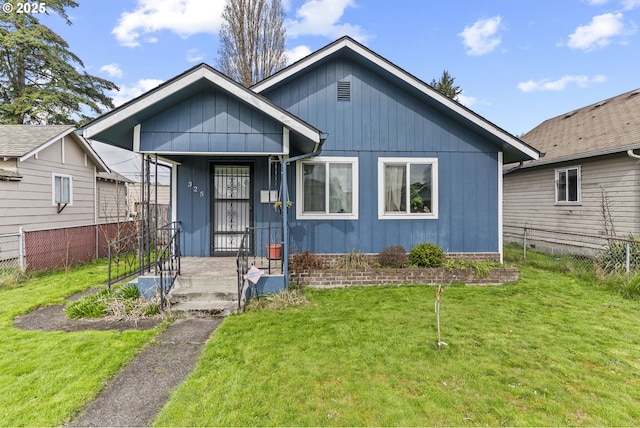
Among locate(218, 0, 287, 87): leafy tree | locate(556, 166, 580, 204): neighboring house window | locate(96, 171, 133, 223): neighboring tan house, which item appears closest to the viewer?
locate(556, 166, 580, 204): neighboring house window

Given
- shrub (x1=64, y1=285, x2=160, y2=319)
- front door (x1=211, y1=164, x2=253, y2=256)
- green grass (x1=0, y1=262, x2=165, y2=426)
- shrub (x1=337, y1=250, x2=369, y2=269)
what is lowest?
green grass (x1=0, y1=262, x2=165, y2=426)

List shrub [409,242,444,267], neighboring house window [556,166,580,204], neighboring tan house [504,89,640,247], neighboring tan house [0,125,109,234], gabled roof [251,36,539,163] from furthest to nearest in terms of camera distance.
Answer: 1. neighboring house window [556,166,580,204]
2. neighboring tan house [0,125,109,234]
3. neighboring tan house [504,89,640,247]
4. gabled roof [251,36,539,163]
5. shrub [409,242,444,267]

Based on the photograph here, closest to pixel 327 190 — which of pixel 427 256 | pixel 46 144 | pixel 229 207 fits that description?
pixel 229 207

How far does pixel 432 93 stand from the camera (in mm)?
7496

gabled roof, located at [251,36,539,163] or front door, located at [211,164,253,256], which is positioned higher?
gabled roof, located at [251,36,539,163]

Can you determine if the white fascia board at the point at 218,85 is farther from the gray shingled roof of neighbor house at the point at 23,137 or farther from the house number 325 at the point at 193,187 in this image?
the gray shingled roof of neighbor house at the point at 23,137

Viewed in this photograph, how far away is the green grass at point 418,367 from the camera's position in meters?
2.74

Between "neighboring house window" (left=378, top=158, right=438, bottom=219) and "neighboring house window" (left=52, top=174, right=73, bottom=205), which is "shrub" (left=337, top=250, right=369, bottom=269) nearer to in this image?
"neighboring house window" (left=378, top=158, right=438, bottom=219)

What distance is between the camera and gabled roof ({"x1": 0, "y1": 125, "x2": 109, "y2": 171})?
30.1ft

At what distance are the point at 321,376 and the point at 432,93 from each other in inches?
267

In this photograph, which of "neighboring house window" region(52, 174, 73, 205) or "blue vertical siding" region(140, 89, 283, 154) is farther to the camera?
"neighboring house window" region(52, 174, 73, 205)

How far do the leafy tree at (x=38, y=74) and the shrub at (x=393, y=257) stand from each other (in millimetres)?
21621

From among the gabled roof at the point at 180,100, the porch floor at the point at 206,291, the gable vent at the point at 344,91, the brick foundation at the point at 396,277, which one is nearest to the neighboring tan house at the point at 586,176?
the brick foundation at the point at 396,277

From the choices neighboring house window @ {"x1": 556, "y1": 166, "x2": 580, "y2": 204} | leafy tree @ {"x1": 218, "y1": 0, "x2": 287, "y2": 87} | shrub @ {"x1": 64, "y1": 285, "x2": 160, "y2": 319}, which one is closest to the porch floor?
shrub @ {"x1": 64, "y1": 285, "x2": 160, "y2": 319}
